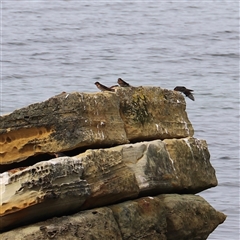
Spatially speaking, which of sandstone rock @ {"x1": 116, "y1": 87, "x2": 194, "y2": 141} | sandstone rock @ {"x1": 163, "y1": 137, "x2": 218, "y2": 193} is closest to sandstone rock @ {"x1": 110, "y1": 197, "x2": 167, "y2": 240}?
sandstone rock @ {"x1": 163, "y1": 137, "x2": 218, "y2": 193}

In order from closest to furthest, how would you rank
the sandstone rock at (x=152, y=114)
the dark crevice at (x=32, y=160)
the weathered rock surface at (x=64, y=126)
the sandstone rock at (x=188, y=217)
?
the weathered rock surface at (x=64, y=126), the dark crevice at (x=32, y=160), the sandstone rock at (x=188, y=217), the sandstone rock at (x=152, y=114)

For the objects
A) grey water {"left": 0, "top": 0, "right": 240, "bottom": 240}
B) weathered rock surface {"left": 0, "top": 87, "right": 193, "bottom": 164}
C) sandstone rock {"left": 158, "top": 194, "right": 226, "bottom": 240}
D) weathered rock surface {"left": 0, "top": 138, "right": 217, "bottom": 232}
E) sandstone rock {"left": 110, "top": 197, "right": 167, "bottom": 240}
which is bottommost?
grey water {"left": 0, "top": 0, "right": 240, "bottom": 240}

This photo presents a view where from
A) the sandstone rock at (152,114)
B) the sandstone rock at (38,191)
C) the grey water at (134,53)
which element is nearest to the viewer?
the sandstone rock at (38,191)

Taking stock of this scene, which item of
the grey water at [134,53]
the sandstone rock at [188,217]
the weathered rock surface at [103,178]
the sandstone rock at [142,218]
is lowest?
the grey water at [134,53]

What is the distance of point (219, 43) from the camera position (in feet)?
121

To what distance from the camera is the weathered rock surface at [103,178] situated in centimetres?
959

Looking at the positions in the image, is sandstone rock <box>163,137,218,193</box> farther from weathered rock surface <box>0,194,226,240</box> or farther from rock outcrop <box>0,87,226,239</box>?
weathered rock surface <box>0,194,226,240</box>

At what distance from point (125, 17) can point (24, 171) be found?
3095cm

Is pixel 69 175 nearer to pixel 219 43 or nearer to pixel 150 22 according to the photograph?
pixel 219 43

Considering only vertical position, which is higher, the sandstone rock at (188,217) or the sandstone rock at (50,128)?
the sandstone rock at (50,128)

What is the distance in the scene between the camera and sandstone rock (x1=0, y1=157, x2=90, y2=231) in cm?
955

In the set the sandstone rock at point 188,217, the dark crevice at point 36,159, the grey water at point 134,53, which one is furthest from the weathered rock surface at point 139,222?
the grey water at point 134,53

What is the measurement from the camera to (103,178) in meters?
10.4

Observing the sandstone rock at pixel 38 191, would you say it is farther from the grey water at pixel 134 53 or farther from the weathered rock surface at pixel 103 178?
the grey water at pixel 134 53
